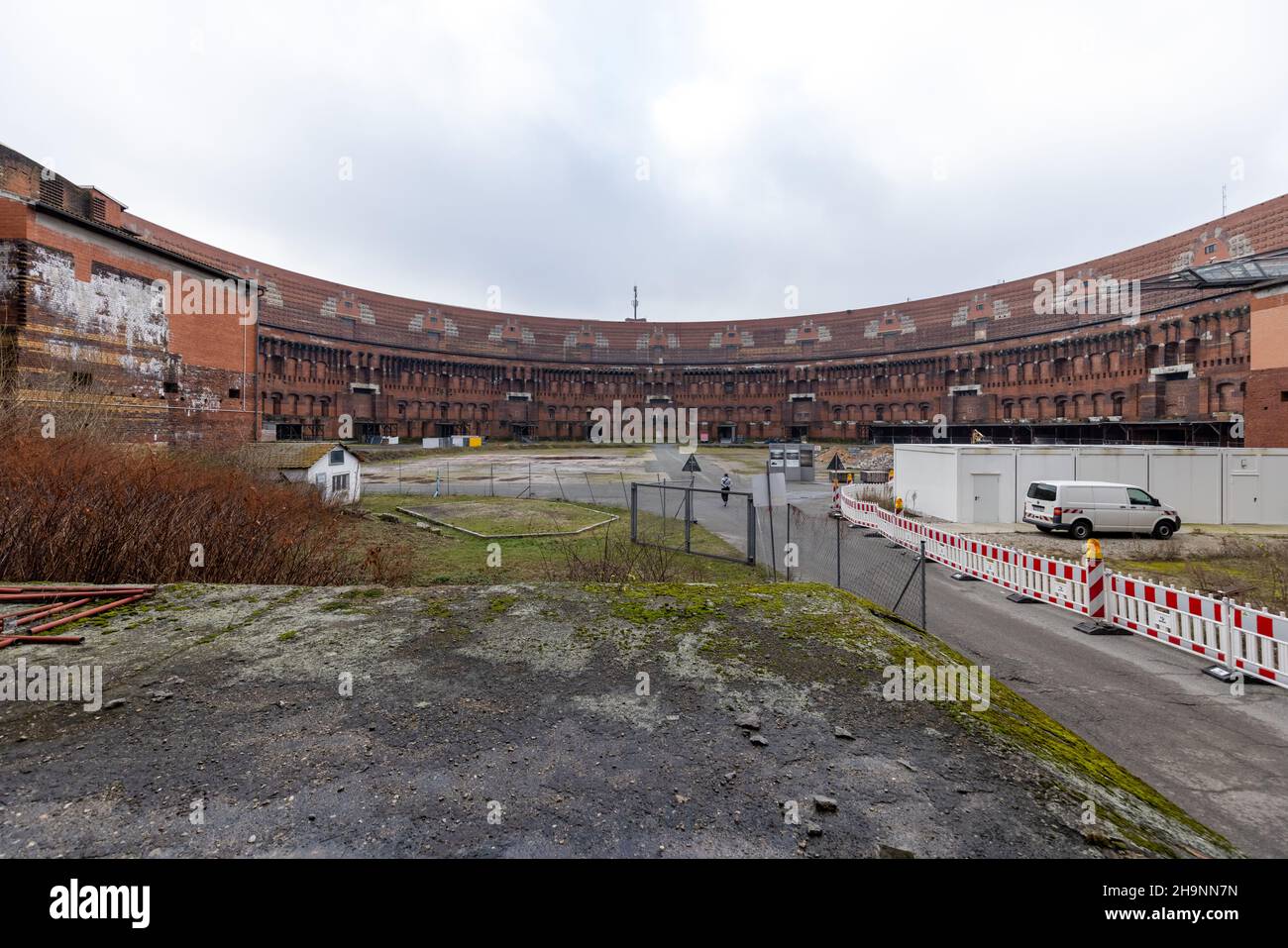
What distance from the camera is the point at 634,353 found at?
85312 mm

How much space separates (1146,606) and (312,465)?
71.9ft

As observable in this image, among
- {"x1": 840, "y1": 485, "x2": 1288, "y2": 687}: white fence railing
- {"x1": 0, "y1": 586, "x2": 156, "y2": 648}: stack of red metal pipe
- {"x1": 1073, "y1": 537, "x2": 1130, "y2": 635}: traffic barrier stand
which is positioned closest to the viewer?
{"x1": 0, "y1": 586, "x2": 156, "y2": 648}: stack of red metal pipe

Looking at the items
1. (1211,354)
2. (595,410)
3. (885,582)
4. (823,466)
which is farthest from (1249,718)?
(595,410)

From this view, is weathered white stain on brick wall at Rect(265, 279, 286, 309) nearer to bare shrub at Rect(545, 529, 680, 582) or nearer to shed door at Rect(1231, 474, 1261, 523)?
bare shrub at Rect(545, 529, 680, 582)

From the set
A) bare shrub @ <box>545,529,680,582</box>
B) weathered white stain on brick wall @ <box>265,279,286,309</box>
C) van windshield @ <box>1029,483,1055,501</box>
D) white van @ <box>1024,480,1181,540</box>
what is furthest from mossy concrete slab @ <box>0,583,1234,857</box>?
weathered white stain on brick wall @ <box>265,279,286,309</box>

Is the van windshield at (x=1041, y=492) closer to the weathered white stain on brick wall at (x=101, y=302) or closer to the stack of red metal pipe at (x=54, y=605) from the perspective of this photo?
the stack of red metal pipe at (x=54, y=605)

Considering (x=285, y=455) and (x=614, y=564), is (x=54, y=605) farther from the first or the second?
(x=285, y=455)

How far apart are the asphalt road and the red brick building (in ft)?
63.8

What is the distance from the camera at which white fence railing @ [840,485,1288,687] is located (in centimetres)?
667

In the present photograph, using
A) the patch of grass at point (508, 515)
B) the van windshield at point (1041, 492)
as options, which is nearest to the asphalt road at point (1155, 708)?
the van windshield at point (1041, 492)

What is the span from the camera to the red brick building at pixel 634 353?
19.0 meters

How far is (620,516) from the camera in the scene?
1933 centimetres

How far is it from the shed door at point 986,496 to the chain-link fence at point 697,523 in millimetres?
7657
